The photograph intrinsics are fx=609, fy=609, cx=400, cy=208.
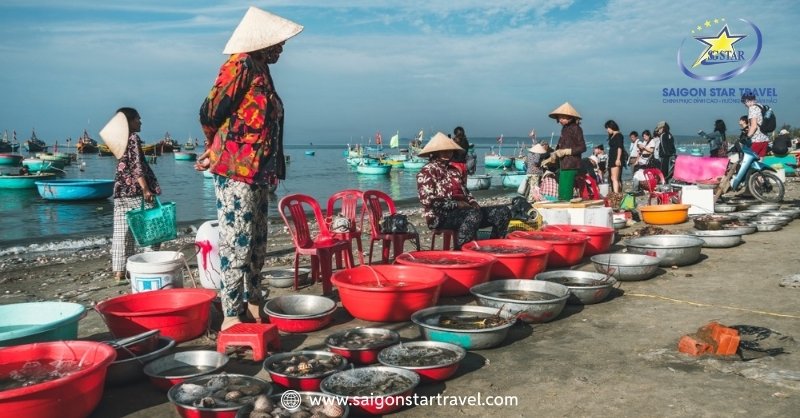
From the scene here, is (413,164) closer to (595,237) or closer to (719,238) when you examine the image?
(719,238)

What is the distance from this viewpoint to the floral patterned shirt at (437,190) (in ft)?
19.8

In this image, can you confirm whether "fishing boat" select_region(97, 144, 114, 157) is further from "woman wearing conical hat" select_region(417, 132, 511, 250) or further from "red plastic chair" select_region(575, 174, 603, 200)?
"woman wearing conical hat" select_region(417, 132, 511, 250)

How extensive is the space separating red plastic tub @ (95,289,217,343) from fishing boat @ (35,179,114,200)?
2033 cm

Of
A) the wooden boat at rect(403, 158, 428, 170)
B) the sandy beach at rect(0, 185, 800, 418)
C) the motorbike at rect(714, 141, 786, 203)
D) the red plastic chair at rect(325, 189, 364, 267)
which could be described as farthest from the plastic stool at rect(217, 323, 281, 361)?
the wooden boat at rect(403, 158, 428, 170)

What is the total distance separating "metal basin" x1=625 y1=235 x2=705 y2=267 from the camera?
5.61 meters

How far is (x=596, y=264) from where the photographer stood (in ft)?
16.8

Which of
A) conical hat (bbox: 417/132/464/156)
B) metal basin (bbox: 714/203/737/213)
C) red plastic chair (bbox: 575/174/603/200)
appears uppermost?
conical hat (bbox: 417/132/464/156)

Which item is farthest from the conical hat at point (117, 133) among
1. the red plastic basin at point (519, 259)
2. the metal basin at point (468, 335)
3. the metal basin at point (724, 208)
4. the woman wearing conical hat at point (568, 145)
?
the metal basin at point (724, 208)

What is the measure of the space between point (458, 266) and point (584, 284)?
41.9 inches

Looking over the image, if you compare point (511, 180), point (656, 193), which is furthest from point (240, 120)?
point (511, 180)

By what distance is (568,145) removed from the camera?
324 inches

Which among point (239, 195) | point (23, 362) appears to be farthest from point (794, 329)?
point (23, 362)

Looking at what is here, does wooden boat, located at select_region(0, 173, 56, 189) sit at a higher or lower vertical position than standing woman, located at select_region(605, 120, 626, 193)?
lower

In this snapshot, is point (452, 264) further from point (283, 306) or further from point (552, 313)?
point (283, 306)
